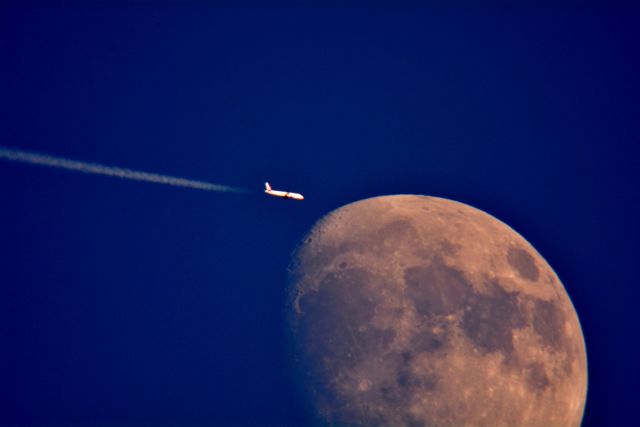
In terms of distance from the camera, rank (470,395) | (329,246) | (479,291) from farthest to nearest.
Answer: (329,246), (479,291), (470,395)

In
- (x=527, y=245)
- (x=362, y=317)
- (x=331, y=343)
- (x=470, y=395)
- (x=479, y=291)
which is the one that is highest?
(x=527, y=245)

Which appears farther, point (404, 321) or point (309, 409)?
point (309, 409)

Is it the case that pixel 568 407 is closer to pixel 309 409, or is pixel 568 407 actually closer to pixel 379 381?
pixel 379 381

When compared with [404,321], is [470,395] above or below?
below

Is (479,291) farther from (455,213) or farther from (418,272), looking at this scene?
(455,213)

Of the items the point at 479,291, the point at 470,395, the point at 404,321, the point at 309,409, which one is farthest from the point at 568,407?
the point at 309,409

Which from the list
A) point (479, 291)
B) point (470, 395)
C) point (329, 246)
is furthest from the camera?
point (329, 246)
